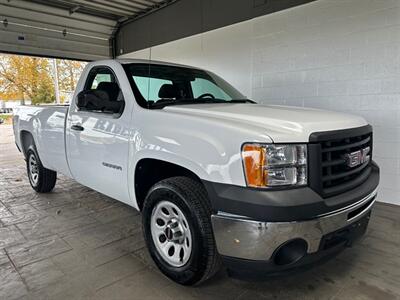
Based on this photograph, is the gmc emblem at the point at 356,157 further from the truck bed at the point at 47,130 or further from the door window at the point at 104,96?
the truck bed at the point at 47,130

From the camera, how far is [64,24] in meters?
8.16

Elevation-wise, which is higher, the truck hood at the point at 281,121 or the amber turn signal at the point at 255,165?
the truck hood at the point at 281,121

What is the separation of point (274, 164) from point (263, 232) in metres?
0.39

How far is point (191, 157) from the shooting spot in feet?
6.32

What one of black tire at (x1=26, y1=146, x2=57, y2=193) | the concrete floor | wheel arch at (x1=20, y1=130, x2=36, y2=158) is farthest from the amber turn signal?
wheel arch at (x1=20, y1=130, x2=36, y2=158)

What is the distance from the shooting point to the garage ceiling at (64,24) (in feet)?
23.8

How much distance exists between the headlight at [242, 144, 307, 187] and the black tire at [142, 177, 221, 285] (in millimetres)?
408

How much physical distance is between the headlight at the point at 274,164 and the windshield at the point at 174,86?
1095 mm

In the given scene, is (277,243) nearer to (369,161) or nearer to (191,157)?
(191,157)

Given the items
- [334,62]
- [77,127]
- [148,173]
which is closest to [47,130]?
[77,127]

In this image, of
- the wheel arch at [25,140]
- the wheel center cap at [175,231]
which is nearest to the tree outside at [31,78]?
the wheel arch at [25,140]

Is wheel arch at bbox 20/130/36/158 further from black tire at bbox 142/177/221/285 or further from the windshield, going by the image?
black tire at bbox 142/177/221/285

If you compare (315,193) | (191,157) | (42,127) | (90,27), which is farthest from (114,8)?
(315,193)

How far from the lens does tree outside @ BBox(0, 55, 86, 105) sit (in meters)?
17.7
